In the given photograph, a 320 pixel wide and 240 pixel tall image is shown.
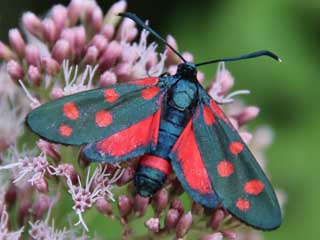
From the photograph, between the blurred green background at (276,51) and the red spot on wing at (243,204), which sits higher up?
the blurred green background at (276,51)

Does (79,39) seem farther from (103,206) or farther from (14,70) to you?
(103,206)

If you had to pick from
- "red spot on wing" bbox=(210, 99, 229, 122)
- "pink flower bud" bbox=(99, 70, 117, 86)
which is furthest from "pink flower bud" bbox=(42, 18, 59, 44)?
"red spot on wing" bbox=(210, 99, 229, 122)

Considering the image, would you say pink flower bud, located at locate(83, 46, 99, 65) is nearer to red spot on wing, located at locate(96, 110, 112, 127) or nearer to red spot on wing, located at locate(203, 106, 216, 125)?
red spot on wing, located at locate(96, 110, 112, 127)

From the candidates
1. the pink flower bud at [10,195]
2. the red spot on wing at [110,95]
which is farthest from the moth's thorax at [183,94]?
the pink flower bud at [10,195]

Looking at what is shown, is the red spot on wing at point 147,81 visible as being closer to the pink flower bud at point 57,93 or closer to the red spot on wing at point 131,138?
the red spot on wing at point 131,138

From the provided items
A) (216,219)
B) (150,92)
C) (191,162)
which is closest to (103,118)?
(150,92)
